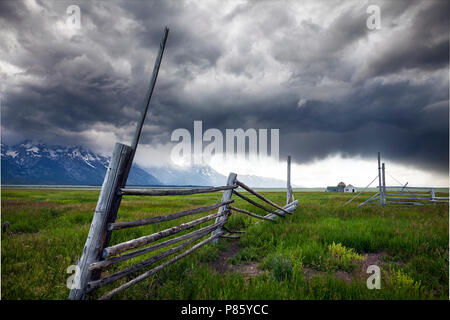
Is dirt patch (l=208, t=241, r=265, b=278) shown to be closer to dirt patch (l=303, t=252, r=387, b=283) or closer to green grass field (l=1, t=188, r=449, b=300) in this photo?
green grass field (l=1, t=188, r=449, b=300)

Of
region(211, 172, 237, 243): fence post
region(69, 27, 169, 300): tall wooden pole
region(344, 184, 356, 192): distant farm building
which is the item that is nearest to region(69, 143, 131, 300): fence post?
region(69, 27, 169, 300): tall wooden pole

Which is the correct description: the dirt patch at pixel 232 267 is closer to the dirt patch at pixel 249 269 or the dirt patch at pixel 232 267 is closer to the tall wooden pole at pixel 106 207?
the dirt patch at pixel 249 269

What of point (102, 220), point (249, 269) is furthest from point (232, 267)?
point (102, 220)

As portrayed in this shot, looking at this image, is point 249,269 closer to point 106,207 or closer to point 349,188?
point 106,207

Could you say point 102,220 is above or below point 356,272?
above

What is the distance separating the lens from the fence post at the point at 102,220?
238cm

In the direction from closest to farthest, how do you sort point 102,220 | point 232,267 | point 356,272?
point 102,220, point 356,272, point 232,267

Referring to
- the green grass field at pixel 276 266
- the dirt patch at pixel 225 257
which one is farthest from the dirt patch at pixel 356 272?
the dirt patch at pixel 225 257

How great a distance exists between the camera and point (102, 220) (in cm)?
247

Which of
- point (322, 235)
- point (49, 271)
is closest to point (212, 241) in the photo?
point (322, 235)

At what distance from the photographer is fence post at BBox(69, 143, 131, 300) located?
2385 mm
